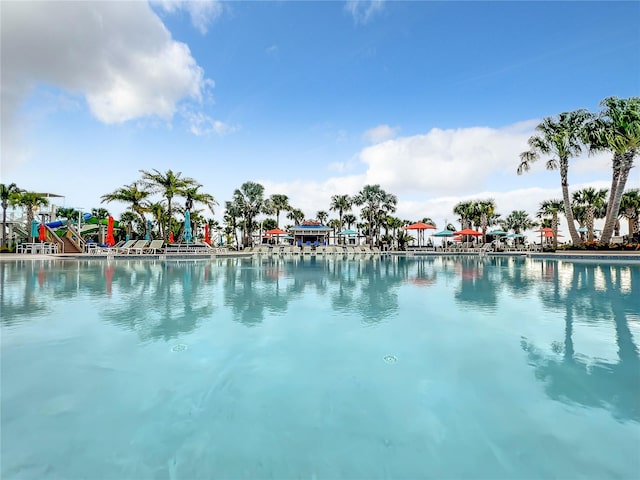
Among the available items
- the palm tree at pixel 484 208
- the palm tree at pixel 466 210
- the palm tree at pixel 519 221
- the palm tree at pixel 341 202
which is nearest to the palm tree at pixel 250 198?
the palm tree at pixel 341 202

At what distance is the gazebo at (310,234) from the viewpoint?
47.9 m

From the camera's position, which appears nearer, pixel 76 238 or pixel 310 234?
pixel 76 238

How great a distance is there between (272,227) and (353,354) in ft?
197

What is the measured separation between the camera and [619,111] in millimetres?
26328

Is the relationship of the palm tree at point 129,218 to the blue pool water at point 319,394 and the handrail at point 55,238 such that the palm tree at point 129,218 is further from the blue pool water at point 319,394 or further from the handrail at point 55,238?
the blue pool water at point 319,394

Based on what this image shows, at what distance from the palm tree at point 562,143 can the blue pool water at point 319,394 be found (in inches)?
1147

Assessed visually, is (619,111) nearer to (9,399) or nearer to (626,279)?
(626,279)

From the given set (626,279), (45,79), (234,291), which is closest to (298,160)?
(45,79)

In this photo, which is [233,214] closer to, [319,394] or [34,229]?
[34,229]

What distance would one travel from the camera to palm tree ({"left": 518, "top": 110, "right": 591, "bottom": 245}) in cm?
2917

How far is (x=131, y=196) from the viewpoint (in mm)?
32500

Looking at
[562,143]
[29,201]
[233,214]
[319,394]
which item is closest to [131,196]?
[29,201]

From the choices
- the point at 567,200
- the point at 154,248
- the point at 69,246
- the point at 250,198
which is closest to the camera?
the point at 154,248

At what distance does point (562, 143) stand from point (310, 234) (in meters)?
33.2
